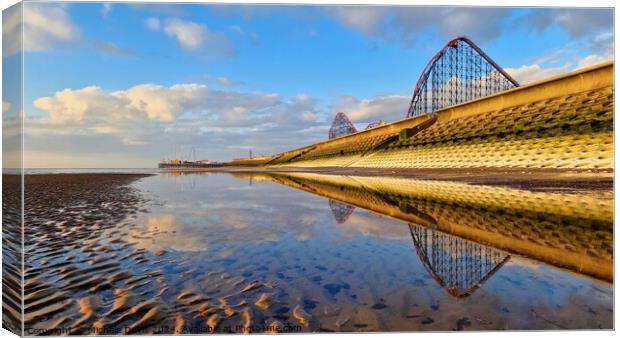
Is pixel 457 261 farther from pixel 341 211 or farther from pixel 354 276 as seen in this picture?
pixel 341 211

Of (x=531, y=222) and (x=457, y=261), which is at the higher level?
(x=531, y=222)

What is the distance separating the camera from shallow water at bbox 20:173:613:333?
301 centimetres

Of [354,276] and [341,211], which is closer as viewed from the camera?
[354,276]

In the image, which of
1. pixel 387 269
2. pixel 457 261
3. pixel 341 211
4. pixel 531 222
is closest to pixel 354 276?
pixel 387 269

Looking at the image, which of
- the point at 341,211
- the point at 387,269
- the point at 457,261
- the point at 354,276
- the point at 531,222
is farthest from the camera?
the point at 341,211

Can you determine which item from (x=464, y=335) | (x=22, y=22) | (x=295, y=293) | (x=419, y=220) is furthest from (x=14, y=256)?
(x=419, y=220)

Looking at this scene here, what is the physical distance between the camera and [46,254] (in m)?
5.28

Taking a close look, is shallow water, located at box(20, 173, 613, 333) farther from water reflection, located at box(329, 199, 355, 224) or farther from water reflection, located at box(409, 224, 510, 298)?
water reflection, located at box(329, 199, 355, 224)

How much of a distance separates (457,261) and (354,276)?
1.65m

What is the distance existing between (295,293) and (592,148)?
21.2 meters

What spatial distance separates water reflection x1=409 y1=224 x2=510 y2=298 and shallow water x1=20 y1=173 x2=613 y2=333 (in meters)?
0.02

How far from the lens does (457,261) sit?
461 centimetres

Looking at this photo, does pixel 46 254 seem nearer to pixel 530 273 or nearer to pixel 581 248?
pixel 530 273

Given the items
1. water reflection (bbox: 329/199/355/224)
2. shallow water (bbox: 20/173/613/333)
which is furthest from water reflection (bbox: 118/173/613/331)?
water reflection (bbox: 329/199/355/224)
